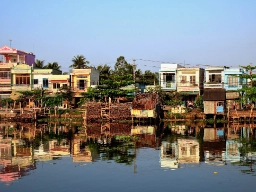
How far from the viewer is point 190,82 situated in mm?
53594

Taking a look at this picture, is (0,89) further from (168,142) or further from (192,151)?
(192,151)

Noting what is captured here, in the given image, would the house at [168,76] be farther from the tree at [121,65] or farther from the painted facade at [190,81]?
the tree at [121,65]

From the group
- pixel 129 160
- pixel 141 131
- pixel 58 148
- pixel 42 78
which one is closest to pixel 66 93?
pixel 42 78

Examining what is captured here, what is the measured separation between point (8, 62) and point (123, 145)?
34.3 m

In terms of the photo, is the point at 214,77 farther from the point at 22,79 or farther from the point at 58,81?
the point at 22,79

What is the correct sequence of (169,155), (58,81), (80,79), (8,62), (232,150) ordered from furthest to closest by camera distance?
(8,62)
(80,79)
(58,81)
(232,150)
(169,155)

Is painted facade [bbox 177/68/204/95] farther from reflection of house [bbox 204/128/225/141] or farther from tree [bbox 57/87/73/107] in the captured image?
reflection of house [bbox 204/128/225/141]

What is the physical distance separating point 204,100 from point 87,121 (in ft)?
42.3

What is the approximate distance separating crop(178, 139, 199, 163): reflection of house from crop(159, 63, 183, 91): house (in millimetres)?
24616

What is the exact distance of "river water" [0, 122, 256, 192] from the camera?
691 inches

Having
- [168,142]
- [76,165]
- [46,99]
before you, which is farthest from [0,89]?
[76,165]

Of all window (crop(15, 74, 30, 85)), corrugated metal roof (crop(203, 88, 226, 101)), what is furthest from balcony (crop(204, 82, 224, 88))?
window (crop(15, 74, 30, 85))

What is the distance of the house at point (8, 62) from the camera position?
2175 inches

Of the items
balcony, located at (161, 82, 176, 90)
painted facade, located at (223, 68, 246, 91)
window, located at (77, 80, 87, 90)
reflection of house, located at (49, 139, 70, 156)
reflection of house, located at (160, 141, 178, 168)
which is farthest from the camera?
window, located at (77, 80, 87, 90)
